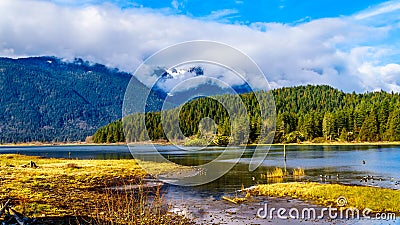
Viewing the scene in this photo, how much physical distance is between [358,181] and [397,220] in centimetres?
1824

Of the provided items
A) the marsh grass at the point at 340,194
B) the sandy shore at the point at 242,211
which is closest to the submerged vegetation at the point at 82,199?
the sandy shore at the point at 242,211

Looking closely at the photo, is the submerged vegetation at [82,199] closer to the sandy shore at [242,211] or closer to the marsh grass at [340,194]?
the sandy shore at [242,211]

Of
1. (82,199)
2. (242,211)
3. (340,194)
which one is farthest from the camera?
(340,194)

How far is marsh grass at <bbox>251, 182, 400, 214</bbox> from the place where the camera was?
90.5 feet

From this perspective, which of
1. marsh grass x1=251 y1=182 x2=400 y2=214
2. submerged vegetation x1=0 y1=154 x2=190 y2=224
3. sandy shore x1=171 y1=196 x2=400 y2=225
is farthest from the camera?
marsh grass x1=251 y1=182 x2=400 y2=214

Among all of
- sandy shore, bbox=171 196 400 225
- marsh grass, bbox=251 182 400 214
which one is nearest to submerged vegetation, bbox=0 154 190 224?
sandy shore, bbox=171 196 400 225

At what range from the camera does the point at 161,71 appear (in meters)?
22.3

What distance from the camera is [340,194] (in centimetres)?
3189

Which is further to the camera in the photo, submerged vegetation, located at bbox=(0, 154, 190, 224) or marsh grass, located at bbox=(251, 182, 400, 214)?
marsh grass, located at bbox=(251, 182, 400, 214)

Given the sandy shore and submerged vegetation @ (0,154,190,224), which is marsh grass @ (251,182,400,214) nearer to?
the sandy shore

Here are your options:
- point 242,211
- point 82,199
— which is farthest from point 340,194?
point 82,199

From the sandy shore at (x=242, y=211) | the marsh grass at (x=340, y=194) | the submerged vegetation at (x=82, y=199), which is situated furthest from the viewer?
the marsh grass at (x=340, y=194)

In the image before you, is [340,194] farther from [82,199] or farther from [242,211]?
[82,199]

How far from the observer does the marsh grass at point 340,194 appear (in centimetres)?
2758
